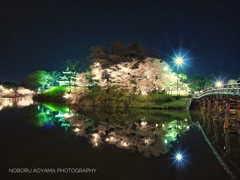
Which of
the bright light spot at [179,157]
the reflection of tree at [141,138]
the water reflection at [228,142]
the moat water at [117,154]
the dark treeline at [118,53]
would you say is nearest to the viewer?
the moat water at [117,154]

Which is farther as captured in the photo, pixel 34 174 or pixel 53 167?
pixel 53 167

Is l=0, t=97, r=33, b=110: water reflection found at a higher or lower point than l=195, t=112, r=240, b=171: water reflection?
higher

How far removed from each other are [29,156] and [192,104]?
34506mm

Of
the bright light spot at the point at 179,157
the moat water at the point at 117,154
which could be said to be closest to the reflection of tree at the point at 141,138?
the moat water at the point at 117,154

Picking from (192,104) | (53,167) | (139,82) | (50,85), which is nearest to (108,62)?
(139,82)

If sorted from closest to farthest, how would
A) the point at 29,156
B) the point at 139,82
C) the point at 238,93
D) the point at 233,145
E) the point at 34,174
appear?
the point at 34,174
the point at 29,156
the point at 233,145
the point at 238,93
the point at 139,82

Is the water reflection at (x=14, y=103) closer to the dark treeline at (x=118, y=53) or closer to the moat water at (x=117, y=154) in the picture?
the dark treeline at (x=118, y=53)

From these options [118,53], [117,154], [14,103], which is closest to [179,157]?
[117,154]

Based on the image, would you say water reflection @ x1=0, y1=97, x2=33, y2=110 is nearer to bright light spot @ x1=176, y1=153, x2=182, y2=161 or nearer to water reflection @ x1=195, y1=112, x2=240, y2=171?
water reflection @ x1=195, y1=112, x2=240, y2=171

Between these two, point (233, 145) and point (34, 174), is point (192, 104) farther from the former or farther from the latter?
point (34, 174)

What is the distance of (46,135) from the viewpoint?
19.5 metres

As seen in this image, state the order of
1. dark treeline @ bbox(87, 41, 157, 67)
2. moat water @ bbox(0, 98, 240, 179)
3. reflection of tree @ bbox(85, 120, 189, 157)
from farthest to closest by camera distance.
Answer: dark treeline @ bbox(87, 41, 157, 67), reflection of tree @ bbox(85, 120, 189, 157), moat water @ bbox(0, 98, 240, 179)

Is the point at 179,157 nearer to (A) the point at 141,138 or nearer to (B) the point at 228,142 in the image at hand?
(A) the point at 141,138

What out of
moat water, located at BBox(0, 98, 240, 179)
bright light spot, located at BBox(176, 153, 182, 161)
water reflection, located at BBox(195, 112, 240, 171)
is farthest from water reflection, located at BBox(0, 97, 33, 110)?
bright light spot, located at BBox(176, 153, 182, 161)
